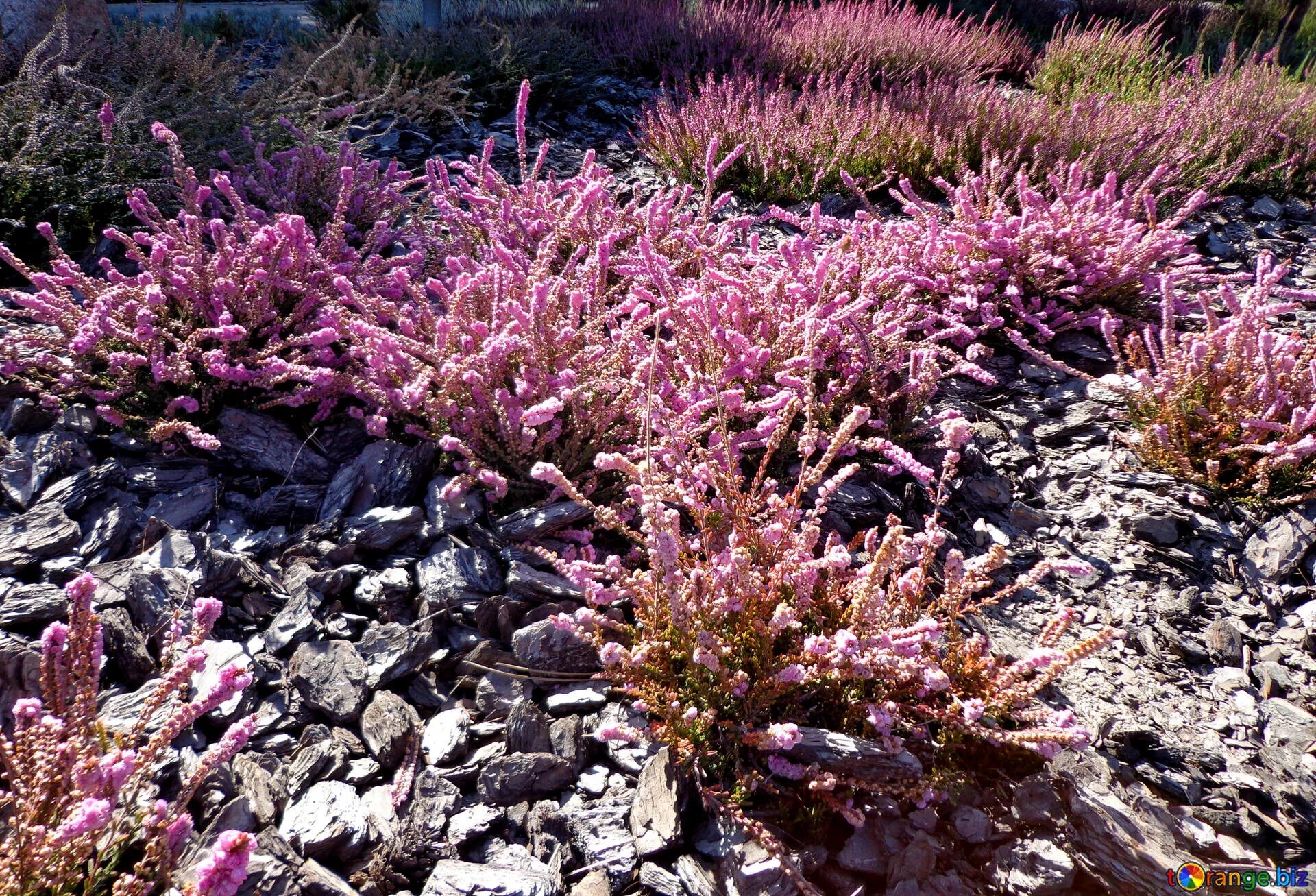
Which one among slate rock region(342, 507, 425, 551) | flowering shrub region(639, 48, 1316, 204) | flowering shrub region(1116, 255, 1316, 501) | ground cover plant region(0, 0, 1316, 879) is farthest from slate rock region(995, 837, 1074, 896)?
flowering shrub region(639, 48, 1316, 204)

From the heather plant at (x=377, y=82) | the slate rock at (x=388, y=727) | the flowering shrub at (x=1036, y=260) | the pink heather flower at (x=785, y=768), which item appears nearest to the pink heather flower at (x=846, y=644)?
the pink heather flower at (x=785, y=768)

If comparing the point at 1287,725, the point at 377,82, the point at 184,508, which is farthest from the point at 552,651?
the point at 377,82

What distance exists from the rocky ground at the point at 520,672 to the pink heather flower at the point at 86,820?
355 millimetres

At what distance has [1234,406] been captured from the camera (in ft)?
8.48

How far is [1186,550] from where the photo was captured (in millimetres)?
2441

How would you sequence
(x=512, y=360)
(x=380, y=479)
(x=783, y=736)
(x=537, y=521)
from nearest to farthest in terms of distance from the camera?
(x=783, y=736)
(x=537, y=521)
(x=380, y=479)
(x=512, y=360)

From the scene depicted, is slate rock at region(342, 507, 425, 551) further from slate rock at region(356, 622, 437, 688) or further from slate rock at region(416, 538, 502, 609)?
slate rock at region(356, 622, 437, 688)

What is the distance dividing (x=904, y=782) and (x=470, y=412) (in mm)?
1504

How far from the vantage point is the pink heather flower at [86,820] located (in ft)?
3.78

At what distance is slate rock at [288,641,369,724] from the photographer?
1824 millimetres

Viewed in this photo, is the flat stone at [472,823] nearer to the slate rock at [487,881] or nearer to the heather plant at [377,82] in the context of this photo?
the slate rock at [487,881]

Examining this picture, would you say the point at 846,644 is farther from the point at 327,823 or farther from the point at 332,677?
the point at 332,677

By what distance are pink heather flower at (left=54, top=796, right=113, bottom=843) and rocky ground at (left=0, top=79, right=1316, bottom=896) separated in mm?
355

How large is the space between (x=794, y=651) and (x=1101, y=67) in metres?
7.34
